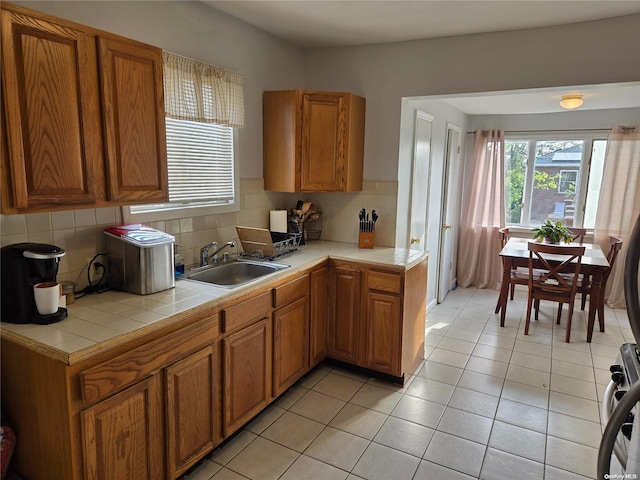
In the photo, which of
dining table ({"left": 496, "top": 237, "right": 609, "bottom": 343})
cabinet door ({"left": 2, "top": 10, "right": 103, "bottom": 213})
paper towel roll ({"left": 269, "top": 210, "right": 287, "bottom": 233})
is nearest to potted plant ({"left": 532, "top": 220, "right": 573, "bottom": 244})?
dining table ({"left": 496, "top": 237, "right": 609, "bottom": 343})

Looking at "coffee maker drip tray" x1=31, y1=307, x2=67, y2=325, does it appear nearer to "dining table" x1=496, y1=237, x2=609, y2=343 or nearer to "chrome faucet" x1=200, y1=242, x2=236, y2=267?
"chrome faucet" x1=200, y1=242, x2=236, y2=267

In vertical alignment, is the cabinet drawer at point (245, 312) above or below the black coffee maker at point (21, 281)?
below

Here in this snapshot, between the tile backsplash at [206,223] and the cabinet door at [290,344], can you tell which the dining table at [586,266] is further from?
the cabinet door at [290,344]

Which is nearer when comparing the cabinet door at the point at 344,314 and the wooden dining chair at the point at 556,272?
the cabinet door at the point at 344,314

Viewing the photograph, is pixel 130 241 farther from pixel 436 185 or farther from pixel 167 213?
pixel 436 185

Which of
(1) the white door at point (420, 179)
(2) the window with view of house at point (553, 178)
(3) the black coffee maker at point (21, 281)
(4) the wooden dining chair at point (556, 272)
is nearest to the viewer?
(3) the black coffee maker at point (21, 281)

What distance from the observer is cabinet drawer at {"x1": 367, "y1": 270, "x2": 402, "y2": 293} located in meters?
2.79

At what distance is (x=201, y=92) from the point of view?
2584 mm

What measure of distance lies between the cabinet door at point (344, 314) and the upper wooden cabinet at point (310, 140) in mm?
703

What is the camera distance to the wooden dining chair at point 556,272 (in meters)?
3.75

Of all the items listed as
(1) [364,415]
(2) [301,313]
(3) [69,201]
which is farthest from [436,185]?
(3) [69,201]

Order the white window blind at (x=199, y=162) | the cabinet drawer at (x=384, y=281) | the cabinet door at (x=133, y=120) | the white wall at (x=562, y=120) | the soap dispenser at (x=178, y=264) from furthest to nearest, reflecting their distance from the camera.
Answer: the white wall at (x=562, y=120) < the cabinet drawer at (x=384, y=281) < the white window blind at (x=199, y=162) < the soap dispenser at (x=178, y=264) < the cabinet door at (x=133, y=120)

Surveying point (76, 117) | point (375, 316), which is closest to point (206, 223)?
point (76, 117)

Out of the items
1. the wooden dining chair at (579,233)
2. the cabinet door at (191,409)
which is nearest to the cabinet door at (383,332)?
the cabinet door at (191,409)
